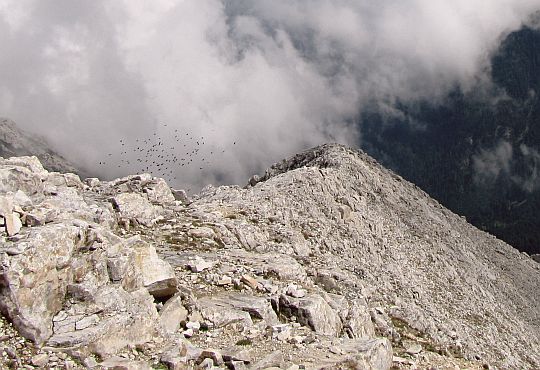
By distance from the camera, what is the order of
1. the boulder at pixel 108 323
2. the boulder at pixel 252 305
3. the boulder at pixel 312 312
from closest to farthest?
the boulder at pixel 108 323 → the boulder at pixel 252 305 → the boulder at pixel 312 312

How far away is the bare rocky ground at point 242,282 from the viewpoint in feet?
74.4

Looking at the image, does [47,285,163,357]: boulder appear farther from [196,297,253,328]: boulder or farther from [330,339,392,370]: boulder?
[330,339,392,370]: boulder

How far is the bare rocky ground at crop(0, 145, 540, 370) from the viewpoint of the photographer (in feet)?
74.4

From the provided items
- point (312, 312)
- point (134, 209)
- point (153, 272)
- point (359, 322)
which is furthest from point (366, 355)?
point (134, 209)

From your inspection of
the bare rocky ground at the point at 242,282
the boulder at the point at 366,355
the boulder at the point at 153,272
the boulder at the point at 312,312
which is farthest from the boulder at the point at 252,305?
the boulder at the point at 366,355

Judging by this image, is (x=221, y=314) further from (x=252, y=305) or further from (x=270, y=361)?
(x=270, y=361)

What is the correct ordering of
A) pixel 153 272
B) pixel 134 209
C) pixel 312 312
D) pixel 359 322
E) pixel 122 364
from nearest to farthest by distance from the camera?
pixel 122 364, pixel 153 272, pixel 312 312, pixel 359 322, pixel 134 209

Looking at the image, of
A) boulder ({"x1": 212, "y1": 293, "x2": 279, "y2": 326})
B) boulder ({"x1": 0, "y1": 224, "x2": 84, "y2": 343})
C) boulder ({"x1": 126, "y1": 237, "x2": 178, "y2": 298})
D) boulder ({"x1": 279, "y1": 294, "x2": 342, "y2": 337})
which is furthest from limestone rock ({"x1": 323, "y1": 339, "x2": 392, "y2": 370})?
boulder ({"x1": 0, "y1": 224, "x2": 84, "y2": 343})

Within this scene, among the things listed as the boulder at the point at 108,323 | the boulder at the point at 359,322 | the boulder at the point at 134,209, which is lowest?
the boulder at the point at 108,323

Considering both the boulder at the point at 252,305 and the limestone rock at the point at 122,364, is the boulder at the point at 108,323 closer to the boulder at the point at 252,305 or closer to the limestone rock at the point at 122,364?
the limestone rock at the point at 122,364

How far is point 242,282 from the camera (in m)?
35.1

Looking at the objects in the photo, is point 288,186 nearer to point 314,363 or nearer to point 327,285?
point 327,285

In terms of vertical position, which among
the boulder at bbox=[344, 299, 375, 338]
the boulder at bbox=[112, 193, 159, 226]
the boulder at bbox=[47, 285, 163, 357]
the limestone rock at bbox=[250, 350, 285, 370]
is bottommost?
the limestone rock at bbox=[250, 350, 285, 370]

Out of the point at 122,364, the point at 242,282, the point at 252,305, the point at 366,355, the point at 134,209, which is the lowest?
the point at 366,355
